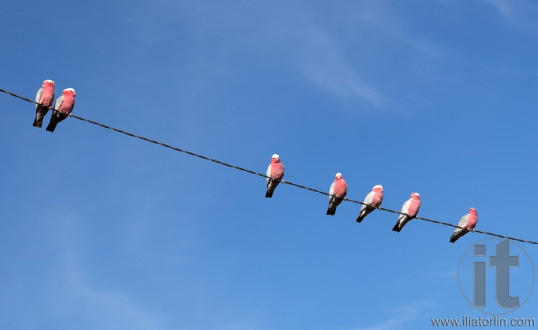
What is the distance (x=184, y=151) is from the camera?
50.0ft

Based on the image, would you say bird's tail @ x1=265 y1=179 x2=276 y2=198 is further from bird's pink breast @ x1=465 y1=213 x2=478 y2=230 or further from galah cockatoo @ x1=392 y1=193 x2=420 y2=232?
bird's pink breast @ x1=465 y1=213 x2=478 y2=230

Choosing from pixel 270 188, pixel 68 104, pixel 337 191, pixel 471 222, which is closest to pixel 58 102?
pixel 68 104

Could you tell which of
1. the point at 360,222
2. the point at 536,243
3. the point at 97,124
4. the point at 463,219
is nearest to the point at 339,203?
the point at 360,222

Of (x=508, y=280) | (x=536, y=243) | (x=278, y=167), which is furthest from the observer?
(x=508, y=280)

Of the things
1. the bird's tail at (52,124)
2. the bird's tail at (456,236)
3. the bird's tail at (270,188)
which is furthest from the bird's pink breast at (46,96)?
the bird's tail at (456,236)

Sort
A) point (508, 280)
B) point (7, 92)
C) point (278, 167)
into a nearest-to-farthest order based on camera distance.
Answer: point (7, 92)
point (278, 167)
point (508, 280)

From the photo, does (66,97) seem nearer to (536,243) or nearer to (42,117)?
(42,117)

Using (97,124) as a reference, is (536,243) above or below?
above

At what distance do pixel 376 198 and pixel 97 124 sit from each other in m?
8.91

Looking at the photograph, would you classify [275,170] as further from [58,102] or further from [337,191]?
[58,102]

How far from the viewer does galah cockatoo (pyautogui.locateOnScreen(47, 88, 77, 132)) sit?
19109mm

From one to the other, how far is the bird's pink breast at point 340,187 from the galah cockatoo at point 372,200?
2.37ft

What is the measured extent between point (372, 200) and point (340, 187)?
98 centimetres

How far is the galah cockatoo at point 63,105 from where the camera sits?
19.1 metres
